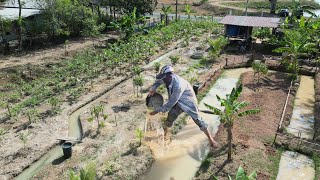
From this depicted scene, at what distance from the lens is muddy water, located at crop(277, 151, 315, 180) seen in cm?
1125

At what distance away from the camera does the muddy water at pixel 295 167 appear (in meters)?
11.2

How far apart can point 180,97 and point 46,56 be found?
574 inches

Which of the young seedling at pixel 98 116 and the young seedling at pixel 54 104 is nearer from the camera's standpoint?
the young seedling at pixel 98 116

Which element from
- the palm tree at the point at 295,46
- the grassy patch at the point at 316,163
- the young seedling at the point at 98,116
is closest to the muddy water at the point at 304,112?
the palm tree at the point at 295,46

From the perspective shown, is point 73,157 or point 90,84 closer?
point 73,157

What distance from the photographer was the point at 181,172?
11688mm

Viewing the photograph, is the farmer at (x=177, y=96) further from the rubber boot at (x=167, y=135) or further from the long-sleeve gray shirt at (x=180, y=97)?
the rubber boot at (x=167, y=135)

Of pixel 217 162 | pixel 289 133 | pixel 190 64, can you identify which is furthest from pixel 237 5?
pixel 217 162

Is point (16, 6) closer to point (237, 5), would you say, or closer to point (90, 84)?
point (90, 84)

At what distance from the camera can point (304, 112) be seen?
1619cm

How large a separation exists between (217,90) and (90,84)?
7.59 m

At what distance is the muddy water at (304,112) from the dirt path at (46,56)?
15.9m

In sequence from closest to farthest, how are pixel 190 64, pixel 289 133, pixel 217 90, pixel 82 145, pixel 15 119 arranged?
pixel 82 145
pixel 289 133
pixel 15 119
pixel 217 90
pixel 190 64

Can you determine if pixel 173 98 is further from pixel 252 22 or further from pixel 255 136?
pixel 252 22
